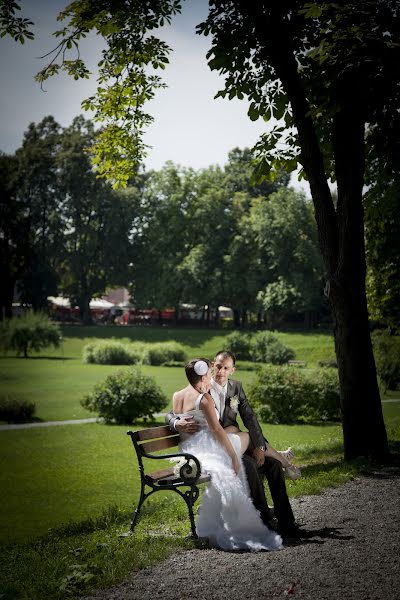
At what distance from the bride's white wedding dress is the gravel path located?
158mm

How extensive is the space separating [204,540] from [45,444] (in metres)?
9.73

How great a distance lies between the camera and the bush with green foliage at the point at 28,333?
37094 mm

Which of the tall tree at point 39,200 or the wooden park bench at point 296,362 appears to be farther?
the tall tree at point 39,200

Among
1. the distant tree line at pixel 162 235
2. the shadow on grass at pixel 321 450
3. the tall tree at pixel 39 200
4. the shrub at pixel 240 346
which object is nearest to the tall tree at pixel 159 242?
the distant tree line at pixel 162 235

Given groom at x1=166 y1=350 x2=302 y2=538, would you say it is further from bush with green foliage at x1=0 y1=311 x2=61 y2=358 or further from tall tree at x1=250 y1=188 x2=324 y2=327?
tall tree at x1=250 y1=188 x2=324 y2=327

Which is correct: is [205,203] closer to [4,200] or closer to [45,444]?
[4,200]

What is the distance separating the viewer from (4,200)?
43000 millimetres

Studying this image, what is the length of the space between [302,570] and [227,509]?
1035mm

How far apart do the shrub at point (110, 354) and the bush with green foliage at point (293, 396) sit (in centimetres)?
1996

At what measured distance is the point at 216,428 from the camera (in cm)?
621

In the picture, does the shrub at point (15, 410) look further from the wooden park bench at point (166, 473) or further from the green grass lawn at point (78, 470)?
the wooden park bench at point (166, 473)

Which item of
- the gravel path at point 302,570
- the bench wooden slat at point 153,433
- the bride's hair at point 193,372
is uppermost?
the bride's hair at point 193,372

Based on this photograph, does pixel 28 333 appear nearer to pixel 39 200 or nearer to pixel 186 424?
pixel 39 200

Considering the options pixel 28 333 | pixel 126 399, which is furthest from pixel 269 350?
pixel 126 399
